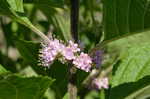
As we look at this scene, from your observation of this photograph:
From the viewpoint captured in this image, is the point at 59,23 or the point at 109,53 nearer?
the point at 59,23

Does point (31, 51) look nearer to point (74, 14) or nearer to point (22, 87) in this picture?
point (74, 14)

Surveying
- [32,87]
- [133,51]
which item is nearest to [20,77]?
[32,87]

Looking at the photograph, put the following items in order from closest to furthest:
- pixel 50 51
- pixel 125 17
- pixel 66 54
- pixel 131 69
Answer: pixel 125 17
pixel 66 54
pixel 50 51
pixel 131 69

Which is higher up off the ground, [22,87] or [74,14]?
[74,14]

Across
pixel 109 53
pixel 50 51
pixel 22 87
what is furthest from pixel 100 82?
pixel 22 87

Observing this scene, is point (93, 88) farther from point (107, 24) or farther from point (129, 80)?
point (107, 24)

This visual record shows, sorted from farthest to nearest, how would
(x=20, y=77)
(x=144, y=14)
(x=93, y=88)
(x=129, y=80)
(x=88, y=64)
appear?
(x=93, y=88) < (x=129, y=80) < (x=88, y=64) < (x=144, y=14) < (x=20, y=77)

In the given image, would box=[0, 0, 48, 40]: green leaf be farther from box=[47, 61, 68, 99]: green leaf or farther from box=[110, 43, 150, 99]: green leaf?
box=[110, 43, 150, 99]: green leaf
